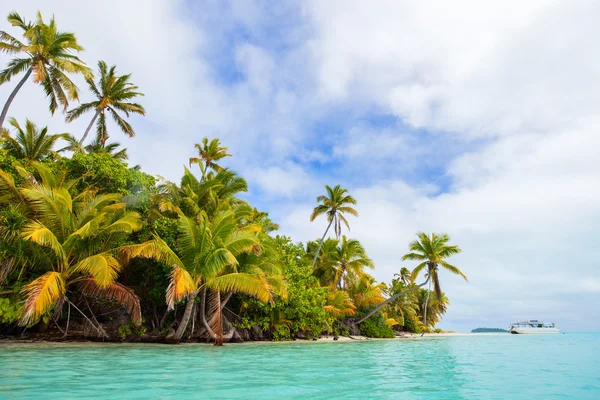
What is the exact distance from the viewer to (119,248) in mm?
13703

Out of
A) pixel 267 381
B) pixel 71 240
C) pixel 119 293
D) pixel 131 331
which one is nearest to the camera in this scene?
pixel 267 381

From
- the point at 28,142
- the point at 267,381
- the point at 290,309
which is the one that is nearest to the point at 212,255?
the point at 290,309

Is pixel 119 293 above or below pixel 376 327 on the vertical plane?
above

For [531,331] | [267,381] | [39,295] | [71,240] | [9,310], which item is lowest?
[267,381]

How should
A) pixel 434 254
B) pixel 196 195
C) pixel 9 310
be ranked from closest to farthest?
pixel 9 310, pixel 196 195, pixel 434 254

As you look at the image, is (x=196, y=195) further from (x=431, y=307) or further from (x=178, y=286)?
(x=431, y=307)

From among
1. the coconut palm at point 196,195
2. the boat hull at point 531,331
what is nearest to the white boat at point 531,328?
the boat hull at point 531,331

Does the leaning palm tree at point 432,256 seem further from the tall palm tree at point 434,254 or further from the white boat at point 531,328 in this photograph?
the white boat at point 531,328

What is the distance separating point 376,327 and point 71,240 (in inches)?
974

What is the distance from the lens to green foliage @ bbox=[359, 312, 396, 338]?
30.5 meters

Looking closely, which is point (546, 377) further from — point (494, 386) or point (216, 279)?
point (216, 279)

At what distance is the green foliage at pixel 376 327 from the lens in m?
30.5

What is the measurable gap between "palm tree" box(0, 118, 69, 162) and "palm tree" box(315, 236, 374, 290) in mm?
20961

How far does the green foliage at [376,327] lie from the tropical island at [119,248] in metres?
4.31
